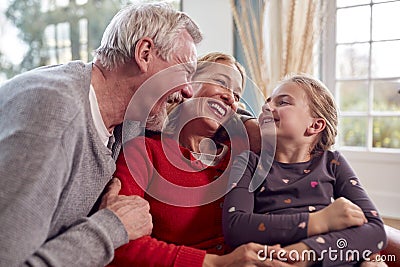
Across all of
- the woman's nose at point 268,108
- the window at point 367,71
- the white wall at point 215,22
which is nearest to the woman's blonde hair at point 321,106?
the woman's nose at point 268,108

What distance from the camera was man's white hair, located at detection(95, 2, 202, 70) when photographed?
3.94 ft

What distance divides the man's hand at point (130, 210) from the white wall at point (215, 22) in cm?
244

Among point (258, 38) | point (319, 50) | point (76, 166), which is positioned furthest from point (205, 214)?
point (319, 50)

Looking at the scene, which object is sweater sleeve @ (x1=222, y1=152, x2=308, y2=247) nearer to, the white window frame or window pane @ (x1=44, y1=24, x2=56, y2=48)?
the white window frame

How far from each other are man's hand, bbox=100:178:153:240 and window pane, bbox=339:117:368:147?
2.76 m

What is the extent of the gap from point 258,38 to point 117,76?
202 cm

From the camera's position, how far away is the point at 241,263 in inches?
43.3

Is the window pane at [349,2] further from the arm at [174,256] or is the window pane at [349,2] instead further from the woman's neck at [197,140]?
the arm at [174,256]

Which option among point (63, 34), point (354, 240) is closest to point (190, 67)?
point (354, 240)

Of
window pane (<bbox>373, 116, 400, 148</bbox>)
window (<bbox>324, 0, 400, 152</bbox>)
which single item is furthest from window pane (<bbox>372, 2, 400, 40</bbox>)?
window pane (<bbox>373, 116, 400, 148</bbox>)

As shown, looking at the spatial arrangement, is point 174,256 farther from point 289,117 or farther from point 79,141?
point 289,117

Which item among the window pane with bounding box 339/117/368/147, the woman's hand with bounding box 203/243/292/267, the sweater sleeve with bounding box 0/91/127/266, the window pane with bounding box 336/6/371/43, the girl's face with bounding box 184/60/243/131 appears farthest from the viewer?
the window pane with bounding box 339/117/368/147

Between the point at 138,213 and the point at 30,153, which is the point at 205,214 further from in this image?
the point at 30,153

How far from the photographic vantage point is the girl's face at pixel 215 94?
4.60ft
